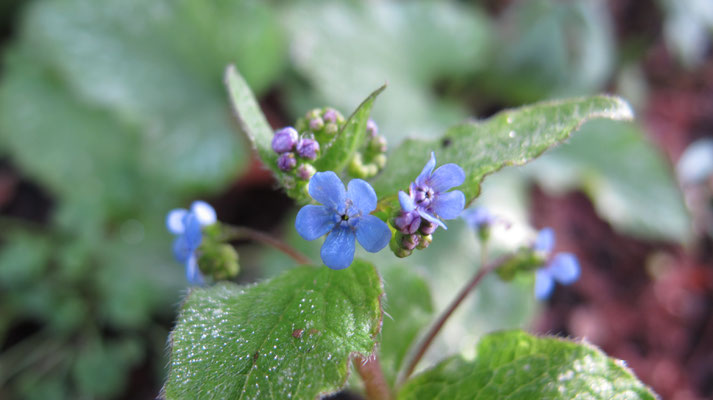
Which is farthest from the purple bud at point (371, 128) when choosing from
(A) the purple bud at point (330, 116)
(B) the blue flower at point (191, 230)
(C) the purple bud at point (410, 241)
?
(B) the blue flower at point (191, 230)

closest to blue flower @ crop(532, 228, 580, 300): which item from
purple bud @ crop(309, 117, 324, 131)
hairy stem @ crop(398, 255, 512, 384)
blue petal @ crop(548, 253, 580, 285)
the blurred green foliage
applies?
blue petal @ crop(548, 253, 580, 285)

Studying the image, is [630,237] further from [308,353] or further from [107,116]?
[107,116]

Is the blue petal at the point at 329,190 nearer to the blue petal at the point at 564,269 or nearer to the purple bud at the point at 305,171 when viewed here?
the purple bud at the point at 305,171

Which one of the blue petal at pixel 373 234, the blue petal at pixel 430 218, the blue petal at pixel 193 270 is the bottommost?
the blue petal at pixel 193 270

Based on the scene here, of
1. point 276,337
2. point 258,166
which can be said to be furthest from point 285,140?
point 258,166

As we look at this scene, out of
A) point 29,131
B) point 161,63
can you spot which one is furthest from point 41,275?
point 161,63

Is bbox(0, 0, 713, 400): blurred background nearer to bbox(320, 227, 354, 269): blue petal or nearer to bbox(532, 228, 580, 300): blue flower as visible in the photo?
bbox(532, 228, 580, 300): blue flower
